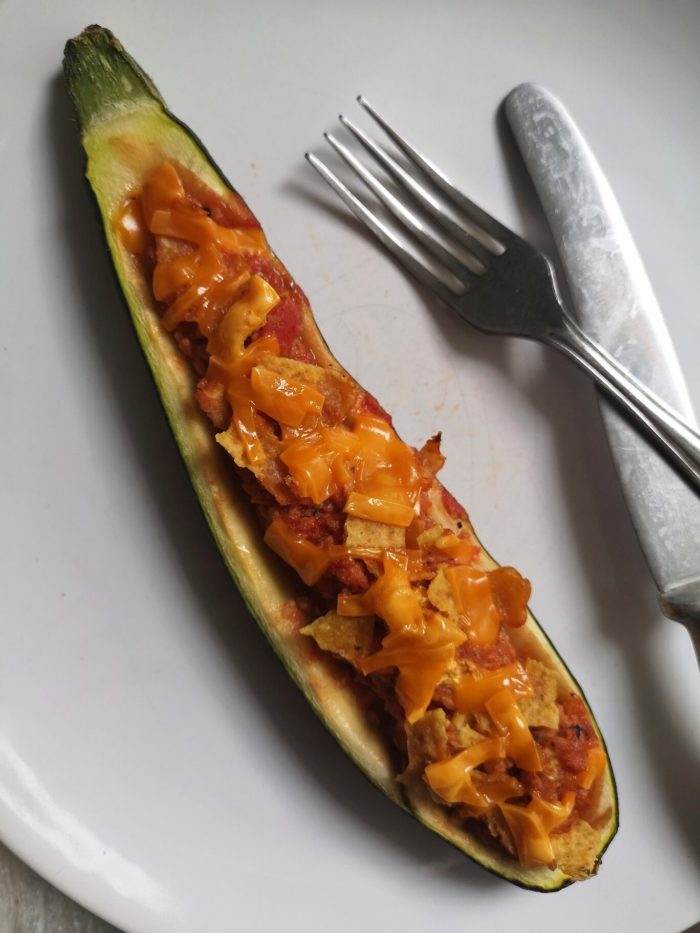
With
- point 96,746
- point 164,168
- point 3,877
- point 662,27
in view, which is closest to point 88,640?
point 96,746

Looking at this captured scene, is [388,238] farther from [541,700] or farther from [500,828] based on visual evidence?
[500,828]

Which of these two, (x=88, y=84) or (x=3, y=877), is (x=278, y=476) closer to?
(x=88, y=84)

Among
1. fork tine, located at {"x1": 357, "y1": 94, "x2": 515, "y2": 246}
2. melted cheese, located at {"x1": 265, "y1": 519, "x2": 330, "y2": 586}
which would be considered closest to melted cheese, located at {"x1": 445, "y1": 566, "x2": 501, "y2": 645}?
melted cheese, located at {"x1": 265, "y1": 519, "x2": 330, "y2": 586}

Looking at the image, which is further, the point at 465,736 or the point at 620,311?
the point at 620,311

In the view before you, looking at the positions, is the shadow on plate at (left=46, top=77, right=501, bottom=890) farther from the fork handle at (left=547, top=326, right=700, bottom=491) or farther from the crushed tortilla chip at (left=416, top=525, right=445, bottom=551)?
the fork handle at (left=547, top=326, right=700, bottom=491)

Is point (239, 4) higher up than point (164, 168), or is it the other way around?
point (239, 4)

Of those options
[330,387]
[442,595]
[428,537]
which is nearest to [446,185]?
[330,387]

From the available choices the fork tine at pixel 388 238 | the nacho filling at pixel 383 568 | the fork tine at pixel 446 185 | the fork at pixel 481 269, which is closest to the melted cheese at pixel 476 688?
the nacho filling at pixel 383 568
